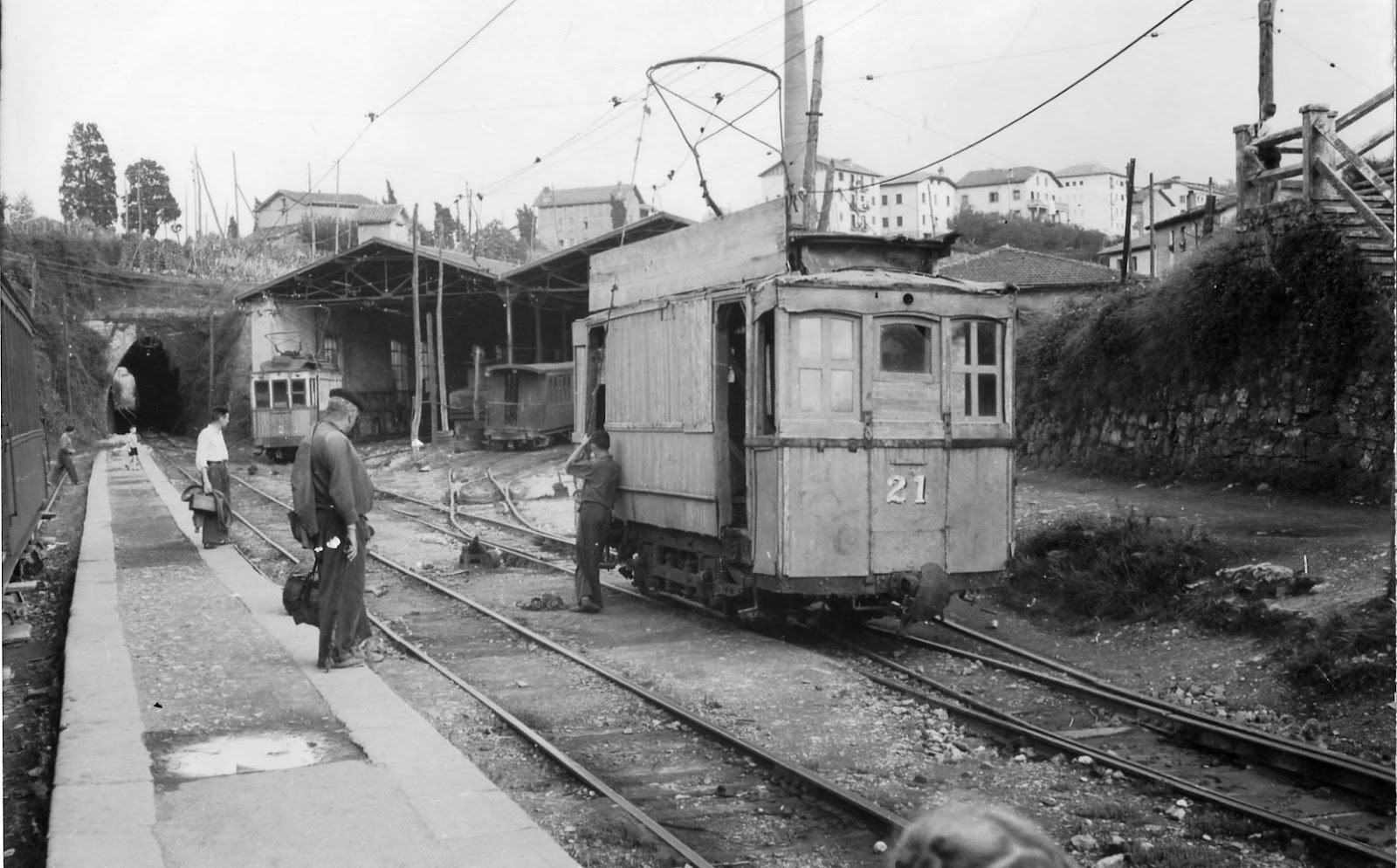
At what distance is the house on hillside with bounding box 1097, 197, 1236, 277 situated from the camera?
3684 centimetres

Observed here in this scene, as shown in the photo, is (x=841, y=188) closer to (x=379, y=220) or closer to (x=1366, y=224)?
(x=1366, y=224)

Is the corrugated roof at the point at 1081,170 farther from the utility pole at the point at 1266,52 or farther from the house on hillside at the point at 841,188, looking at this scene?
the utility pole at the point at 1266,52

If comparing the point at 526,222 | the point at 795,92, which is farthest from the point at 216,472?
the point at 526,222

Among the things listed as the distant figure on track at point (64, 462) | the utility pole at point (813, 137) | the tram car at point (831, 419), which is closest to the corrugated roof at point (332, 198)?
the distant figure on track at point (64, 462)

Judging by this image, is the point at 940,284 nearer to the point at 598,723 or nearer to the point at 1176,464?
the point at 598,723

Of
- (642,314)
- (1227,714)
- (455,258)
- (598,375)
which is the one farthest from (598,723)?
(455,258)

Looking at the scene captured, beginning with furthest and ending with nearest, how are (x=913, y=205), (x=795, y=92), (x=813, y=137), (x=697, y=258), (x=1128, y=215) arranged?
(x=913, y=205) → (x=1128, y=215) → (x=813, y=137) → (x=795, y=92) → (x=697, y=258)

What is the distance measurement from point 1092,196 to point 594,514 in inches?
3138

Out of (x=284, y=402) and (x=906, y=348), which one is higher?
(x=906, y=348)

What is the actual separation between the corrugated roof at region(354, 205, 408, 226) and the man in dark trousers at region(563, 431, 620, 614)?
7397 centimetres

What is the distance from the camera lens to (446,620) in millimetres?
11273

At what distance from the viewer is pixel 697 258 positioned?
1065cm

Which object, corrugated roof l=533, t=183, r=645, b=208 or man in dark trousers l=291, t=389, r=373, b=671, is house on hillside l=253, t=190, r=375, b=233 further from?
man in dark trousers l=291, t=389, r=373, b=671

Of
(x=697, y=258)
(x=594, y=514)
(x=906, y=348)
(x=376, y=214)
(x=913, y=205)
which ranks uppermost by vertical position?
(x=376, y=214)
